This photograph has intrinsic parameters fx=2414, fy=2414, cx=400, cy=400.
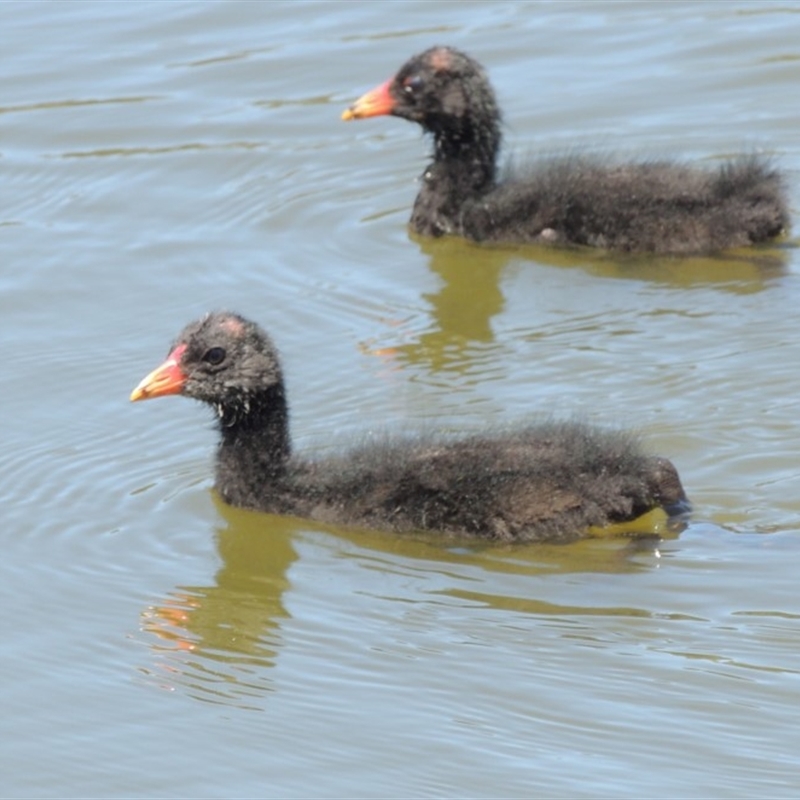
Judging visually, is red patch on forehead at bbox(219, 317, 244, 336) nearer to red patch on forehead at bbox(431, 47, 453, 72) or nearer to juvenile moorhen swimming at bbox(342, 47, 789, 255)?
juvenile moorhen swimming at bbox(342, 47, 789, 255)

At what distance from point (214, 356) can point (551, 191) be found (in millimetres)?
4198

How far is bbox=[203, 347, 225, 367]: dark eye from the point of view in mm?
11164

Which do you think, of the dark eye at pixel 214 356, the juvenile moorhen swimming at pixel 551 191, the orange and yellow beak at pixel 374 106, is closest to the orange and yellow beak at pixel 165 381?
the dark eye at pixel 214 356

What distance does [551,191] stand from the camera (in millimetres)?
14820

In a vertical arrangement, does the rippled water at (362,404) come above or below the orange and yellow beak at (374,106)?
below

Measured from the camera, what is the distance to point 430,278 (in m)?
14.7

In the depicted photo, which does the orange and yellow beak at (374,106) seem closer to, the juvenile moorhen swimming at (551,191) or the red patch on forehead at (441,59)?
the juvenile moorhen swimming at (551,191)

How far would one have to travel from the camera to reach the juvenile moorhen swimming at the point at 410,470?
10.5 m

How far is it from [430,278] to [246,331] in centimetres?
372

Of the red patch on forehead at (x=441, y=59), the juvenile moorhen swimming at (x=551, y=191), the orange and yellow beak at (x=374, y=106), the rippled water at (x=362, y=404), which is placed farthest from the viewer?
the orange and yellow beak at (x=374, y=106)

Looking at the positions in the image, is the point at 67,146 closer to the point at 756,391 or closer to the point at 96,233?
the point at 96,233

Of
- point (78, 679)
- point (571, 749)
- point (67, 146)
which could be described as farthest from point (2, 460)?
point (67, 146)

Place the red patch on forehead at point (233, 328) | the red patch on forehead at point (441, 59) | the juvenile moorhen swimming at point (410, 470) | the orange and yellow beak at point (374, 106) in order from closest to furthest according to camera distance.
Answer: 1. the juvenile moorhen swimming at point (410, 470)
2. the red patch on forehead at point (233, 328)
3. the red patch on forehead at point (441, 59)
4. the orange and yellow beak at point (374, 106)

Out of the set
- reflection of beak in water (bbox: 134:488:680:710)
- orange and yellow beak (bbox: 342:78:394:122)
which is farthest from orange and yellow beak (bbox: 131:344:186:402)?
orange and yellow beak (bbox: 342:78:394:122)
